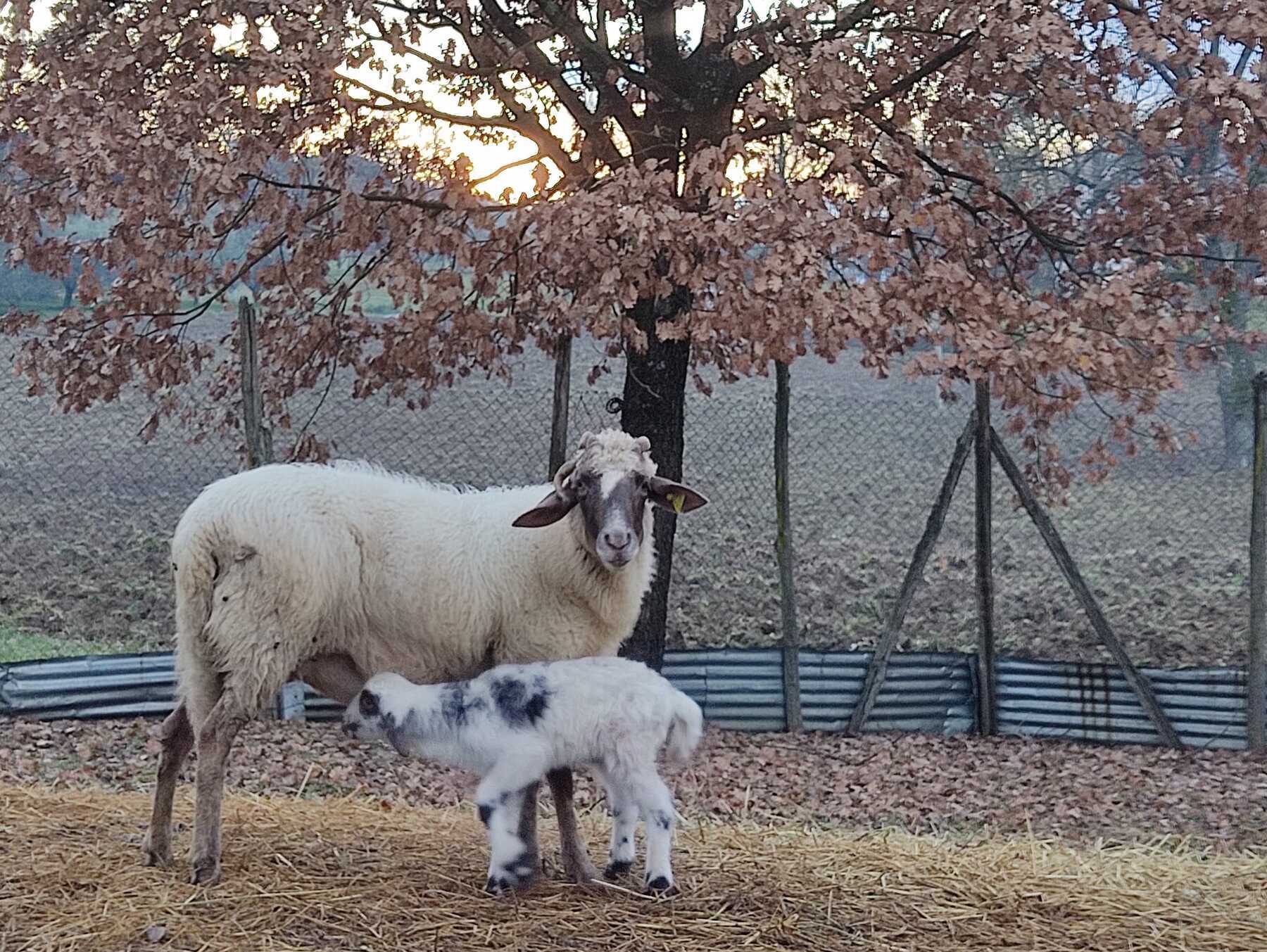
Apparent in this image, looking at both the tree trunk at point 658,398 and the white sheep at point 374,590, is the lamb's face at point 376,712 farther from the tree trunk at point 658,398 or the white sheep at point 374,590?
the tree trunk at point 658,398

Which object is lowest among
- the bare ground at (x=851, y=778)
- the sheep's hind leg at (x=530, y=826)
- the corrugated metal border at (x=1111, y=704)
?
the bare ground at (x=851, y=778)

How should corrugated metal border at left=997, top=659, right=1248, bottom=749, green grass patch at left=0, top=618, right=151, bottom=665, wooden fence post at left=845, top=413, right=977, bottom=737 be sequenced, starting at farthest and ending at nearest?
green grass patch at left=0, top=618, right=151, bottom=665
wooden fence post at left=845, top=413, right=977, bottom=737
corrugated metal border at left=997, top=659, right=1248, bottom=749

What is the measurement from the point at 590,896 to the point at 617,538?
1335 millimetres

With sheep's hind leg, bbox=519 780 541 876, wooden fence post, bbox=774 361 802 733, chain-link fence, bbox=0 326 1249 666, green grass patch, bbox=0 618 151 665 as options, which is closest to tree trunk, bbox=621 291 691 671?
wooden fence post, bbox=774 361 802 733

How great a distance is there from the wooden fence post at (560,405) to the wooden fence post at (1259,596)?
14.5 ft

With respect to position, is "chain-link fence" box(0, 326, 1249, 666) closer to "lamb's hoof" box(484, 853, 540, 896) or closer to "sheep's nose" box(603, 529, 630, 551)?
"sheep's nose" box(603, 529, 630, 551)

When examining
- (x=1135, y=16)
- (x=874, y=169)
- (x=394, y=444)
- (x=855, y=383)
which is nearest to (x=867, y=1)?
(x=874, y=169)

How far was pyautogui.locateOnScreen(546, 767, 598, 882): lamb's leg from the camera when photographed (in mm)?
5234

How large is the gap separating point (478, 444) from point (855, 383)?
822 centimetres

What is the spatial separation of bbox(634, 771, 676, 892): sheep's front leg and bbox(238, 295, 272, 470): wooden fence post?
434 cm

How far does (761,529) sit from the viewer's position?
13.2 metres

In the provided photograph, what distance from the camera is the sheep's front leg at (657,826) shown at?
497cm

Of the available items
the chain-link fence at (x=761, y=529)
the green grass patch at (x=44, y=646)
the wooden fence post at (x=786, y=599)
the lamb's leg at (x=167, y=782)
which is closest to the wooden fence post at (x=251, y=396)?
the chain-link fence at (x=761, y=529)

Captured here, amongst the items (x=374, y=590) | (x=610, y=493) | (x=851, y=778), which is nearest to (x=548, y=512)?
(x=610, y=493)
